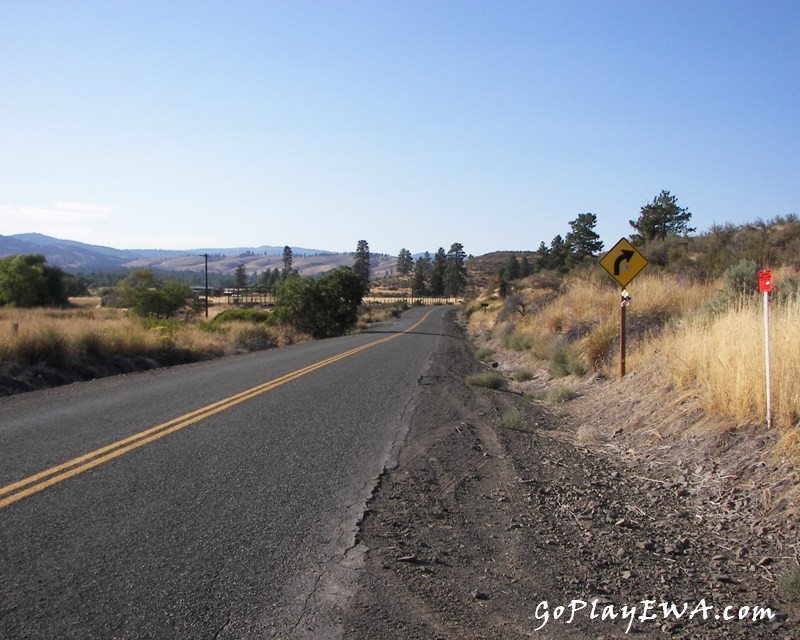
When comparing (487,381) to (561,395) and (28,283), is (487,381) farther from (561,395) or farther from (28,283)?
(28,283)

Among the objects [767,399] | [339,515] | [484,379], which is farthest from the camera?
[484,379]

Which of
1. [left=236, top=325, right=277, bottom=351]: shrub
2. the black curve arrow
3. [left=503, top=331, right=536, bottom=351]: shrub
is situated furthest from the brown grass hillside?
[left=236, top=325, right=277, bottom=351]: shrub

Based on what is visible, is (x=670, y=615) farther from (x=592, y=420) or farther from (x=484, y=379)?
(x=484, y=379)

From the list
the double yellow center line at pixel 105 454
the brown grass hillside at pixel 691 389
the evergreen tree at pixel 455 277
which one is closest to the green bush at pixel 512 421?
the brown grass hillside at pixel 691 389

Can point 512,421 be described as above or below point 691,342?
below

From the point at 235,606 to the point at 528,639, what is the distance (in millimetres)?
1725

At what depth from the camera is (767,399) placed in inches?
277

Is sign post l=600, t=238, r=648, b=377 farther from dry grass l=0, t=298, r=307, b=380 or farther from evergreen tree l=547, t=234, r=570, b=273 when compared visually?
evergreen tree l=547, t=234, r=570, b=273

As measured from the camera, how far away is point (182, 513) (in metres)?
5.59

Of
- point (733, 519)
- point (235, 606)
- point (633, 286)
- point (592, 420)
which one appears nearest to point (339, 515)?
point (235, 606)

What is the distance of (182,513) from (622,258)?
Result: 1040cm

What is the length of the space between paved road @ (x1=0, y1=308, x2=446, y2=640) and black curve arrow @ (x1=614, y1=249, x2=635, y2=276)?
541cm

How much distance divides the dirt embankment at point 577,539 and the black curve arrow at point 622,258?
4489 mm

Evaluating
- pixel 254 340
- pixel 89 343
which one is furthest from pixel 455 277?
pixel 89 343
